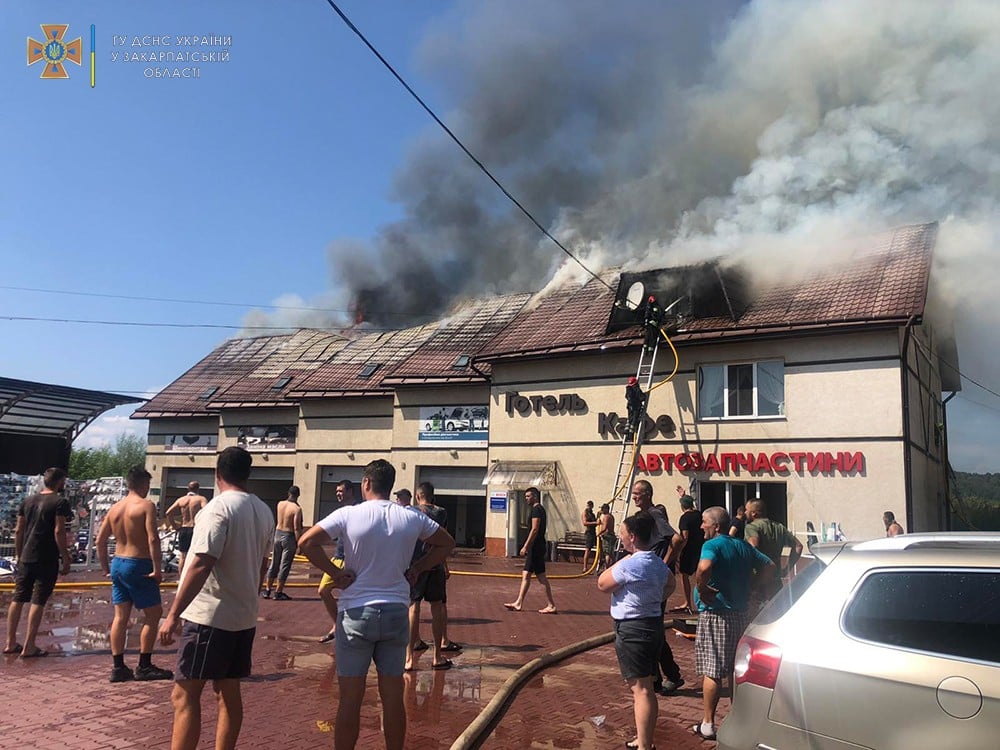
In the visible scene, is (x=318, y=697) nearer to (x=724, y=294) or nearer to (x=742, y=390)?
(x=742, y=390)

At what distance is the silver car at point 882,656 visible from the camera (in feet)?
9.38

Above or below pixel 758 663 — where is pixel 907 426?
above

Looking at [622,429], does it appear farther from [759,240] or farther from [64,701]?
[64,701]

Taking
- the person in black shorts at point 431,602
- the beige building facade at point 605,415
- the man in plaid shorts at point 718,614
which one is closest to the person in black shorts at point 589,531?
the beige building facade at point 605,415

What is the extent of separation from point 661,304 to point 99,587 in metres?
13.5

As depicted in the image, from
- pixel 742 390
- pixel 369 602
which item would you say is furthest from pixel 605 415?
pixel 369 602

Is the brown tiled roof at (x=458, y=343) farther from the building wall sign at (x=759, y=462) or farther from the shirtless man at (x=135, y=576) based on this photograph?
the shirtless man at (x=135, y=576)

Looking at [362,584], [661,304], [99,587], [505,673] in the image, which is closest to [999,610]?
[362,584]

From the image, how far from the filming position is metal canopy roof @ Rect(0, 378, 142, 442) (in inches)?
A: 755

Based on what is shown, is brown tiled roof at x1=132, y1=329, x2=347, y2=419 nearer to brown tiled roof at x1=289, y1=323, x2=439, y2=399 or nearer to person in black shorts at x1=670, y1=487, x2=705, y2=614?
brown tiled roof at x1=289, y1=323, x2=439, y2=399

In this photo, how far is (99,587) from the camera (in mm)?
12477

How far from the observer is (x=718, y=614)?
5137mm

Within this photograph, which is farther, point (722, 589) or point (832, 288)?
point (832, 288)

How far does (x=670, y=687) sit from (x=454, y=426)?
16186mm
